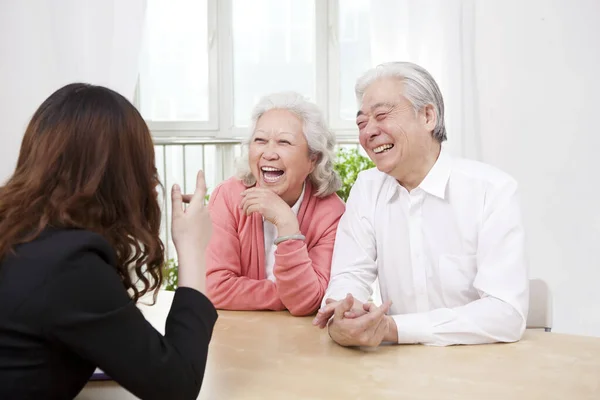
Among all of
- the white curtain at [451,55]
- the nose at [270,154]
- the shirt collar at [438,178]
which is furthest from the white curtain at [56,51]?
the shirt collar at [438,178]

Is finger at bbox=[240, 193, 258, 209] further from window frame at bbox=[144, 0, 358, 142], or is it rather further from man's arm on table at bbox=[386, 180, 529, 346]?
window frame at bbox=[144, 0, 358, 142]

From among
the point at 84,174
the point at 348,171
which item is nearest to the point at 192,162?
the point at 348,171

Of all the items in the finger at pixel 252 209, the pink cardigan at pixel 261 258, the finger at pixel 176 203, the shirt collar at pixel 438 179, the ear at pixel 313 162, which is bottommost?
the pink cardigan at pixel 261 258

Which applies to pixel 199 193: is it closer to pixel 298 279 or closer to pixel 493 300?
pixel 298 279

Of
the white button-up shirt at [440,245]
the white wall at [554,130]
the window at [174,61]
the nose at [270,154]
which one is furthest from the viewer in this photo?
the window at [174,61]

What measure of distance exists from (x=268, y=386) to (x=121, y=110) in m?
0.57

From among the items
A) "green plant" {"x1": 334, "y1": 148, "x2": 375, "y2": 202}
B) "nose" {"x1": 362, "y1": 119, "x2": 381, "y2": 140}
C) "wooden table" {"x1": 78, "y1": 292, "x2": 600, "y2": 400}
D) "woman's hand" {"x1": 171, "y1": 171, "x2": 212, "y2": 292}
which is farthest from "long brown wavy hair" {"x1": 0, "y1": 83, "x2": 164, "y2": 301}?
"green plant" {"x1": 334, "y1": 148, "x2": 375, "y2": 202}

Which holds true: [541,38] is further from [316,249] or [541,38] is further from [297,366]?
[297,366]

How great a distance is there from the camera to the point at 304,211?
2215mm

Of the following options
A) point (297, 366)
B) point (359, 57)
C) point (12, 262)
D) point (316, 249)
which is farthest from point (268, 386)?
point (359, 57)

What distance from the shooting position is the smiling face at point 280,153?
2.20m

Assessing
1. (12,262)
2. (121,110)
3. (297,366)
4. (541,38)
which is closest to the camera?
(12,262)

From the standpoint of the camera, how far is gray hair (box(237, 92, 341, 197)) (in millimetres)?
2248

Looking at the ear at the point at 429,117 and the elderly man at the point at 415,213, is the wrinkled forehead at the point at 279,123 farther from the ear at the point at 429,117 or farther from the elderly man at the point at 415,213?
the ear at the point at 429,117
